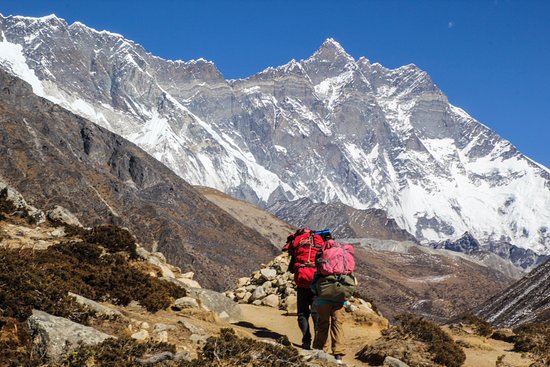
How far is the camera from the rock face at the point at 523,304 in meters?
69.0

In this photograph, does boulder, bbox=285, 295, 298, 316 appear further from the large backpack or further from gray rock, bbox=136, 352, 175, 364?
gray rock, bbox=136, 352, 175, 364

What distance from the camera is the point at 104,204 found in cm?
11062

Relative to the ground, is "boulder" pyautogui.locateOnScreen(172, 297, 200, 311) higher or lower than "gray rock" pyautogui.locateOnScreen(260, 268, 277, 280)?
lower

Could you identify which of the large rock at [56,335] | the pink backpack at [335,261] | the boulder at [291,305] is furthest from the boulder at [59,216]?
the large rock at [56,335]

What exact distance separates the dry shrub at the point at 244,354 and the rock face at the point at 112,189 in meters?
84.4

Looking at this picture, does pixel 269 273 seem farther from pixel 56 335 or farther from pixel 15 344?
pixel 15 344

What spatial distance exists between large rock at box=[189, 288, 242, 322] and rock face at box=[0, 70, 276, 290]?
76836mm

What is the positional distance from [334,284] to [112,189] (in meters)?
118

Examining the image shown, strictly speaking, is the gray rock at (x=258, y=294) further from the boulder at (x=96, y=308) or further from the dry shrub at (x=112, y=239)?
the boulder at (x=96, y=308)

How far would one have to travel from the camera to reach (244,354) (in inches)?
440

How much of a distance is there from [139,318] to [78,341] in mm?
3082

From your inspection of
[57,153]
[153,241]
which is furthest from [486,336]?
[57,153]

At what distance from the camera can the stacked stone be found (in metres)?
23.3

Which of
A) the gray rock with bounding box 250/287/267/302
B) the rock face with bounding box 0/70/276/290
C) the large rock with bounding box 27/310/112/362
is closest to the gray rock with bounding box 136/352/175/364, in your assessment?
the large rock with bounding box 27/310/112/362
